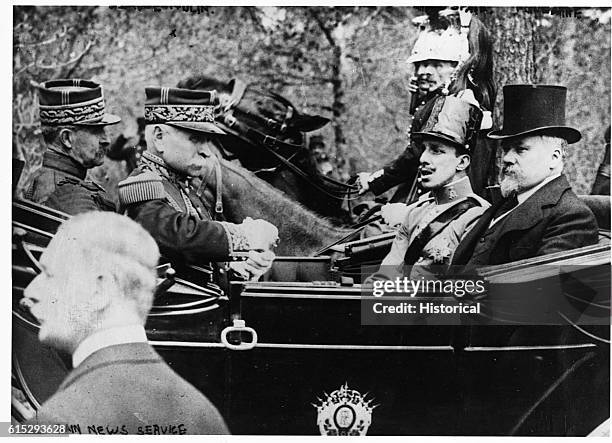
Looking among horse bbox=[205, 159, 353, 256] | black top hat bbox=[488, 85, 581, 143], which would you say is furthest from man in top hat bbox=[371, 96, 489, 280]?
horse bbox=[205, 159, 353, 256]

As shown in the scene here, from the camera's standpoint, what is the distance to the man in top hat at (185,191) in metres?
5.71

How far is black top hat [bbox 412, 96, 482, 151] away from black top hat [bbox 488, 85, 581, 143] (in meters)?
0.15

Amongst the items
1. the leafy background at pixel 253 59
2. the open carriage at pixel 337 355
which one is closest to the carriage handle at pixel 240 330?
the open carriage at pixel 337 355

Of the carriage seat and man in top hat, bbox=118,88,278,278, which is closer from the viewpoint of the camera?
man in top hat, bbox=118,88,278,278

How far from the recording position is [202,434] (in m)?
5.84

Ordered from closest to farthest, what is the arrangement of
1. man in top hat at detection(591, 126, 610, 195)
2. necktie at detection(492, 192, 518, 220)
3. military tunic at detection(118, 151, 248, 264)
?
military tunic at detection(118, 151, 248, 264) → necktie at detection(492, 192, 518, 220) → man in top hat at detection(591, 126, 610, 195)

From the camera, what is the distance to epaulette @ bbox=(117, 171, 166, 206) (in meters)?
5.74

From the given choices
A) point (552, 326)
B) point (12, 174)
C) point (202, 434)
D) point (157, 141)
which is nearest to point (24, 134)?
point (12, 174)

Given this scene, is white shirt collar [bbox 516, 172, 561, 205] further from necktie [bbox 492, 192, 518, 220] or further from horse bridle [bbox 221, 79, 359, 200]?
horse bridle [bbox 221, 79, 359, 200]

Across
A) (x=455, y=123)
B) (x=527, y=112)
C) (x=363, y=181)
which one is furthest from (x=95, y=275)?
(x=527, y=112)

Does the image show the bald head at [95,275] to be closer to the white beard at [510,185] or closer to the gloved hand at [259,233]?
the gloved hand at [259,233]

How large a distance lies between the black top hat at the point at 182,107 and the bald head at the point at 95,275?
30.2 inches

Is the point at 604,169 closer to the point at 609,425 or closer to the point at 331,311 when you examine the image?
the point at 609,425

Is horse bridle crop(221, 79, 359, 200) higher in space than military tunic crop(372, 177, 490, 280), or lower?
higher
